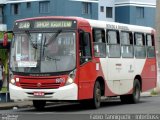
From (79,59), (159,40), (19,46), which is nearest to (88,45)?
(79,59)

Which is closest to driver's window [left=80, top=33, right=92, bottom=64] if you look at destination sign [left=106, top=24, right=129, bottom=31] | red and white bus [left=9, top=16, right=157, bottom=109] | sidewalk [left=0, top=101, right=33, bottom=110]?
red and white bus [left=9, top=16, right=157, bottom=109]

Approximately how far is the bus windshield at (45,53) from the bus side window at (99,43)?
1566mm

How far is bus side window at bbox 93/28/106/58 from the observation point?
20.4 metres

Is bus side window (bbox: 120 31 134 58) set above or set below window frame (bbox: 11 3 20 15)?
below

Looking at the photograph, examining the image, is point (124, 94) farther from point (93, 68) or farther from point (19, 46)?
point (19, 46)

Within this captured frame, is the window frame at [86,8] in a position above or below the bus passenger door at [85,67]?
above

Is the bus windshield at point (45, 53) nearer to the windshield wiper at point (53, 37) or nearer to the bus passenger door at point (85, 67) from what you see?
the windshield wiper at point (53, 37)

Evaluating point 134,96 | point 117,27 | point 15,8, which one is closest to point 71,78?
point 117,27

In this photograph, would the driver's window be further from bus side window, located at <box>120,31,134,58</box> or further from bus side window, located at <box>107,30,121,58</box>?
bus side window, located at <box>120,31,134,58</box>

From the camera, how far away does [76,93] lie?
18.8 meters

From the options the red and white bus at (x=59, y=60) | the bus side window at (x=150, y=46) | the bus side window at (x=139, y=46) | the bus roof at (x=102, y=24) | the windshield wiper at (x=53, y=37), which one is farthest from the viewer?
the bus side window at (x=150, y=46)

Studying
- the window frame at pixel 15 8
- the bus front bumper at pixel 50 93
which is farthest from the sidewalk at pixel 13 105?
the window frame at pixel 15 8

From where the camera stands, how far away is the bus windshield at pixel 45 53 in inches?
739

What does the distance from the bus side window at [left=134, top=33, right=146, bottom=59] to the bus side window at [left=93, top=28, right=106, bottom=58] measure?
3.25 m
